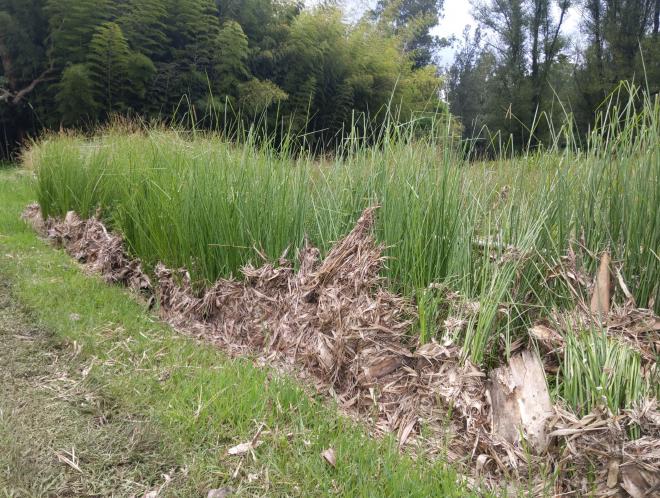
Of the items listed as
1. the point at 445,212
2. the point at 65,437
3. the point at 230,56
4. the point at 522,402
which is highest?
the point at 230,56

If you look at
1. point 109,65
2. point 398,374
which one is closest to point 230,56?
point 109,65

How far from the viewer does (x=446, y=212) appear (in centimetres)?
252

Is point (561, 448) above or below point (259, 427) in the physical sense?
above

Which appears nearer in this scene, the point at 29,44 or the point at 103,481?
the point at 103,481

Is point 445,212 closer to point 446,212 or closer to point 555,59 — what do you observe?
point 446,212

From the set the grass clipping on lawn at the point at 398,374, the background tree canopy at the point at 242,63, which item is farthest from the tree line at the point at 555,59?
the grass clipping on lawn at the point at 398,374

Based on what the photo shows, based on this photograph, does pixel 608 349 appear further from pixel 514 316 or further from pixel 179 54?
pixel 179 54

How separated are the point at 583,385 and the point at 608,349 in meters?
0.15

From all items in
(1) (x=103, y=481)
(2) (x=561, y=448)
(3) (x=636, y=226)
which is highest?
(3) (x=636, y=226)

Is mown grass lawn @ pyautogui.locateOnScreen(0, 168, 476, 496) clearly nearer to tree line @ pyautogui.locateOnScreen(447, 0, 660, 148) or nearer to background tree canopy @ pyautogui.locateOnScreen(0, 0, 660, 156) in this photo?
background tree canopy @ pyautogui.locateOnScreen(0, 0, 660, 156)

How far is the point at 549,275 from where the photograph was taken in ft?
7.12

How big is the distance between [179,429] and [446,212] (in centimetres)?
150

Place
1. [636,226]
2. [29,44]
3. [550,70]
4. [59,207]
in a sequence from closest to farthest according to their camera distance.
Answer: [636,226], [59,207], [29,44], [550,70]

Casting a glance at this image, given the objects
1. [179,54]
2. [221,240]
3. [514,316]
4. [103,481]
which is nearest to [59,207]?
[221,240]
